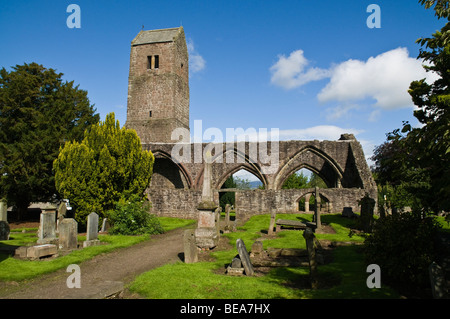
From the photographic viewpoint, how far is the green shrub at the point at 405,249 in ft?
17.8

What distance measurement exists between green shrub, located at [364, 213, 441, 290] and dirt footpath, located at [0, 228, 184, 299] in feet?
15.8

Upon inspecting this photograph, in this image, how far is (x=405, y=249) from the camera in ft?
18.8

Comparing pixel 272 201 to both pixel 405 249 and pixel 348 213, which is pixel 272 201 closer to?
pixel 348 213

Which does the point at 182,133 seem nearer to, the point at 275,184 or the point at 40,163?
the point at 275,184

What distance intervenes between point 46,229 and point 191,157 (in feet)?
49.5

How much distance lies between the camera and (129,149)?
1559 cm

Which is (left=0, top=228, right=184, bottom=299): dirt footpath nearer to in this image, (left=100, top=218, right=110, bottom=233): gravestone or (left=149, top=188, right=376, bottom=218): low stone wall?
(left=100, top=218, right=110, bottom=233): gravestone

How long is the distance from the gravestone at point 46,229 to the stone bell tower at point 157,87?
17.7 m

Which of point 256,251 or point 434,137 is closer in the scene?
point 434,137

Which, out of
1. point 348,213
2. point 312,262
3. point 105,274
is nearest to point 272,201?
point 348,213

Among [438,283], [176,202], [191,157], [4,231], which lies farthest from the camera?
[191,157]
